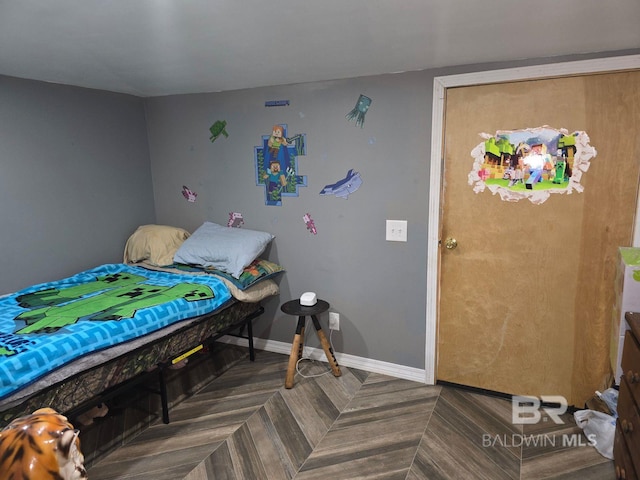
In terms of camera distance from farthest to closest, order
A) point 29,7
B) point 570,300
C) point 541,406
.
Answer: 1. point 541,406
2. point 570,300
3. point 29,7

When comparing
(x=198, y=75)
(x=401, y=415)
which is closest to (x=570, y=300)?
(x=401, y=415)

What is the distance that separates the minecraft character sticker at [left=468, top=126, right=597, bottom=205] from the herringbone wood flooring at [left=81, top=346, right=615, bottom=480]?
1.27 m

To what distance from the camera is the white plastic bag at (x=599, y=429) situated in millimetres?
1994

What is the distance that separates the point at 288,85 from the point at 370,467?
2.31 metres

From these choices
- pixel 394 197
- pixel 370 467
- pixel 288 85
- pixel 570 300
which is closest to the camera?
pixel 370 467

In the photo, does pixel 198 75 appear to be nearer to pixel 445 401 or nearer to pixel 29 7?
pixel 29 7

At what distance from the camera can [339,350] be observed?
294 cm

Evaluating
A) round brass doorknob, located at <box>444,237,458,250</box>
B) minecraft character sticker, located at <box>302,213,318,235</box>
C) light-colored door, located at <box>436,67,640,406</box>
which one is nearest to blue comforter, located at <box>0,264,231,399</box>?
minecraft character sticker, located at <box>302,213,318,235</box>

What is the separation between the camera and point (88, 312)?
2059mm

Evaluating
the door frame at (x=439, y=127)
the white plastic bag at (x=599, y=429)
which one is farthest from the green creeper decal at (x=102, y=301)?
the white plastic bag at (x=599, y=429)

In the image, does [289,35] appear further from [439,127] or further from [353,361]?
[353,361]

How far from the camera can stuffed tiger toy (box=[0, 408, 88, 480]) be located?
0.98 m

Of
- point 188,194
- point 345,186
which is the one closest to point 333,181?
point 345,186

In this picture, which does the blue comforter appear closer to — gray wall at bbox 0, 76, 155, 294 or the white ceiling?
gray wall at bbox 0, 76, 155, 294
